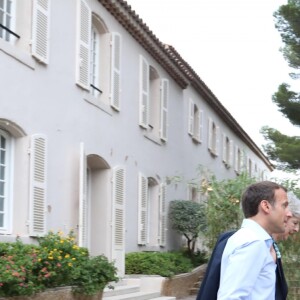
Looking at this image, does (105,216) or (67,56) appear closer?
(67,56)

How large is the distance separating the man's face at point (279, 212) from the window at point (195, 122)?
19.2 metres

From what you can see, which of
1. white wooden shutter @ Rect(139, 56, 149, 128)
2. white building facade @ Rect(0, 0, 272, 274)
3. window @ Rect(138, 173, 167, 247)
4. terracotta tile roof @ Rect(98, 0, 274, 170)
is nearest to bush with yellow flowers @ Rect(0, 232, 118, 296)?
white building facade @ Rect(0, 0, 272, 274)

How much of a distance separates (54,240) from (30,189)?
1074mm

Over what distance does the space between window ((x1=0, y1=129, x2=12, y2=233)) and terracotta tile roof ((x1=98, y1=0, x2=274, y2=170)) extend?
4.76 m

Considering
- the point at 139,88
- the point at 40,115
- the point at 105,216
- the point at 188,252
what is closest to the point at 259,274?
the point at 40,115

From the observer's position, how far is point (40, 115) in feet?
39.5

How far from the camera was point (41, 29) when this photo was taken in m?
12.0

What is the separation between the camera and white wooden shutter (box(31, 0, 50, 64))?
11.7m

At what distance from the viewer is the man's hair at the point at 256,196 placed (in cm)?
335

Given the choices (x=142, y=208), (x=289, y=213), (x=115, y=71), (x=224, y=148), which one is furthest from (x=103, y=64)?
(x=224, y=148)

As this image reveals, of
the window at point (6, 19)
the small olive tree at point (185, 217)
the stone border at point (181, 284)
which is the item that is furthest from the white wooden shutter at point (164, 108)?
the window at point (6, 19)

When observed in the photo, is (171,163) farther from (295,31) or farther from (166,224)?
(295,31)

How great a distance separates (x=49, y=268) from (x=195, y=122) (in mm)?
15105

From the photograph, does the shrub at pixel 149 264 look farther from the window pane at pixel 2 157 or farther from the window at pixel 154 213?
the window pane at pixel 2 157
